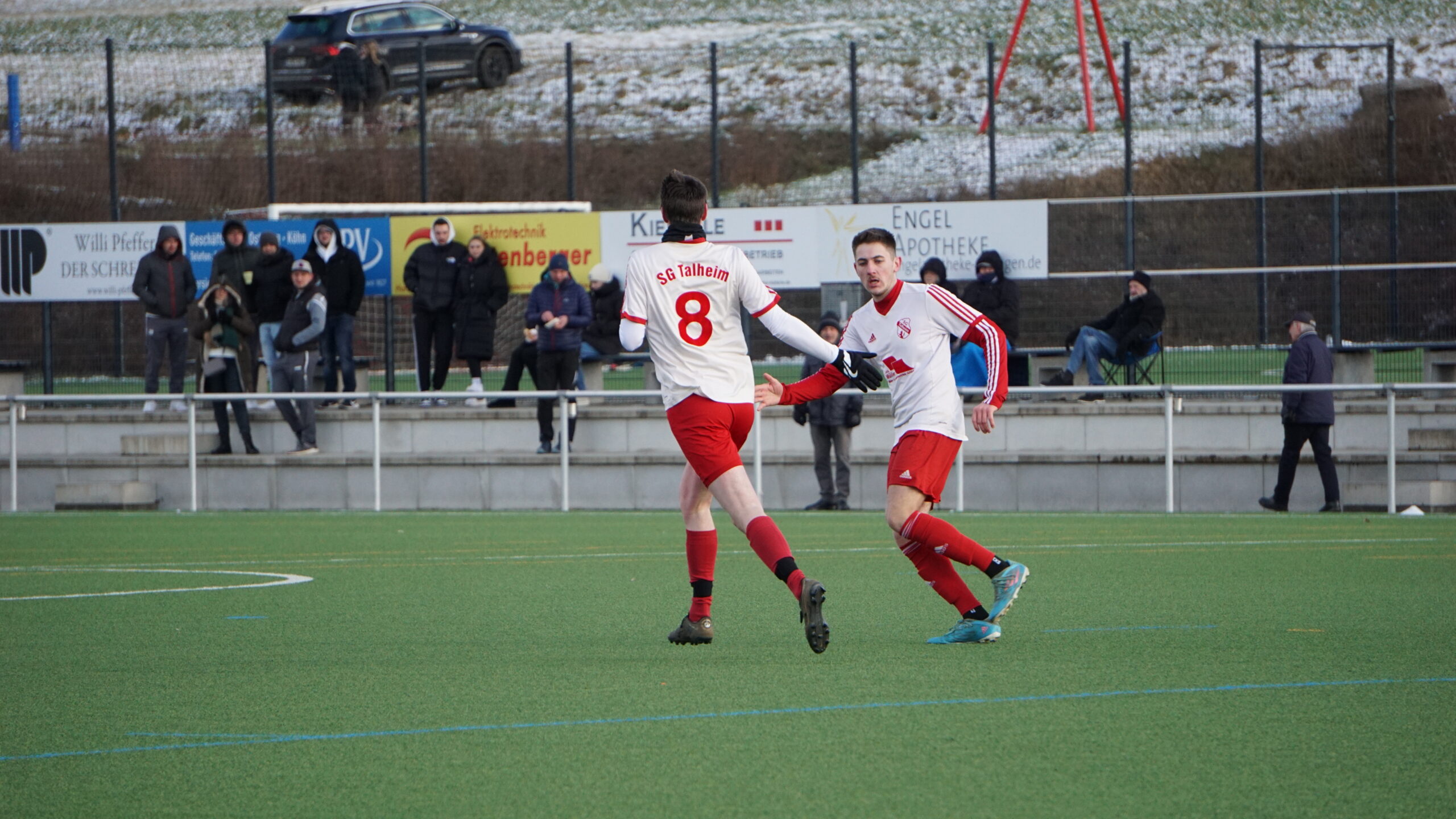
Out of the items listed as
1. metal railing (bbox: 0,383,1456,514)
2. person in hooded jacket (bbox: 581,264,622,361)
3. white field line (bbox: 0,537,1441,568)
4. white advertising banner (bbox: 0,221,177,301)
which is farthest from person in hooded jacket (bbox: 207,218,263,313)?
white field line (bbox: 0,537,1441,568)

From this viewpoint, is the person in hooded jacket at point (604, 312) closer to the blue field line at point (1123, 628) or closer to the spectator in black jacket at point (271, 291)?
the spectator in black jacket at point (271, 291)

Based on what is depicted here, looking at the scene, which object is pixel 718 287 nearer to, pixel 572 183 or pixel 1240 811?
pixel 1240 811

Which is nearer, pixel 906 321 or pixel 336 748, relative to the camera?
pixel 336 748

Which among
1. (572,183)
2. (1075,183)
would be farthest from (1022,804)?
(1075,183)

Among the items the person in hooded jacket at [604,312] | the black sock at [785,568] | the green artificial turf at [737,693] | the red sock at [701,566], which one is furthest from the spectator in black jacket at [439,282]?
the black sock at [785,568]

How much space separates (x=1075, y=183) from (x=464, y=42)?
1261cm

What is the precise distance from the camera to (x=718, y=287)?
6.86 m

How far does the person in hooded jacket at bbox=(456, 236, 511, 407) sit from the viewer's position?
699 inches

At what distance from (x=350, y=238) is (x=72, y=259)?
3.50 m

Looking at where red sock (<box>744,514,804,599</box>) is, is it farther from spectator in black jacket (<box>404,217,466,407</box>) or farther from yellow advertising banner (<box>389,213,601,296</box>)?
yellow advertising banner (<box>389,213,601,296</box>)

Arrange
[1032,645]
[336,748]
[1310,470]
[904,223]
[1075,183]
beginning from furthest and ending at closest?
[1075,183] < [904,223] < [1310,470] < [1032,645] < [336,748]

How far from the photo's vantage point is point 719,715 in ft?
17.8

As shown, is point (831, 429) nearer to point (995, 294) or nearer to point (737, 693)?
point (995, 294)

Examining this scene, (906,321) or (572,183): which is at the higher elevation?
(572,183)
